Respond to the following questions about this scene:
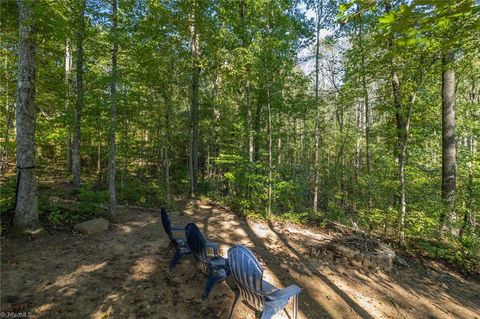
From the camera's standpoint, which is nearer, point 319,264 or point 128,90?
point 319,264

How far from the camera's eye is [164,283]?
3703 millimetres

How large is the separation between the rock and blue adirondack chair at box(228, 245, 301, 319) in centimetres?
401

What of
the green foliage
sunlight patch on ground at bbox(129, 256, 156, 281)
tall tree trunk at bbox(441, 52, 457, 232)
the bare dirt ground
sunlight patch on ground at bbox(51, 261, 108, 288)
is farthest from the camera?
the green foliage

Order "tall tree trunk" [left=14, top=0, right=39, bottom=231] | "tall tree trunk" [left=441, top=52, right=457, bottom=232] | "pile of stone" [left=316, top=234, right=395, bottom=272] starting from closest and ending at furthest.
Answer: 1. "tall tree trunk" [left=14, top=0, right=39, bottom=231]
2. "pile of stone" [left=316, top=234, right=395, bottom=272]
3. "tall tree trunk" [left=441, top=52, right=457, bottom=232]

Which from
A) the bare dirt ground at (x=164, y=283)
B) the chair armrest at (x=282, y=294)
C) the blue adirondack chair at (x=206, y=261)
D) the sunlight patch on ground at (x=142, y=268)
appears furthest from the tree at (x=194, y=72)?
the chair armrest at (x=282, y=294)

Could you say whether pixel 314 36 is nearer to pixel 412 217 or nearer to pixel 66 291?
pixel 412 217

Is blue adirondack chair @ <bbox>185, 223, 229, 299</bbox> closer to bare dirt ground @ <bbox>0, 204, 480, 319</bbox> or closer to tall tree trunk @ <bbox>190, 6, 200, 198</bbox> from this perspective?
bare dirt ground @ <bbox>0, 204, 480, 319</bbox>

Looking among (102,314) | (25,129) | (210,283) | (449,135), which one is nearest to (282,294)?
(210,283)

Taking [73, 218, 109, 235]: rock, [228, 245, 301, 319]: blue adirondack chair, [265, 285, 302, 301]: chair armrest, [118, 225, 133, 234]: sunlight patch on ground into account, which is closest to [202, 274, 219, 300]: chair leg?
[228, 245, 301, 319]: blue adirondack chair

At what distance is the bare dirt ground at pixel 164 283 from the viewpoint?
3.16m

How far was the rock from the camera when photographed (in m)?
5.44

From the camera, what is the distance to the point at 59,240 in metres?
4.95

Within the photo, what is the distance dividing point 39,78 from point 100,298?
844 cm

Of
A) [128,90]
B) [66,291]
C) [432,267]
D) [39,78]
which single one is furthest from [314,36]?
[66,291]
